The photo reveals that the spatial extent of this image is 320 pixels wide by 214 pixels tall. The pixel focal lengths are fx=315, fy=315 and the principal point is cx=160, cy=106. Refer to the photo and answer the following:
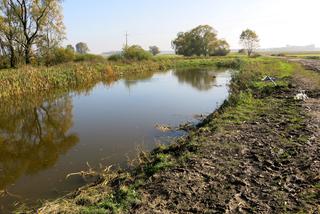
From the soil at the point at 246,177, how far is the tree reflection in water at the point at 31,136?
4019mm

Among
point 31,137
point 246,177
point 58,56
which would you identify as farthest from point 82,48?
point 246,177

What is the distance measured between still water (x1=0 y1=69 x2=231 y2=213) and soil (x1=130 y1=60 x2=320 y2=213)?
2.28 m

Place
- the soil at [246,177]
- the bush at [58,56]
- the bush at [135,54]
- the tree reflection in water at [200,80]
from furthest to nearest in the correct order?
1. the bush at [135,54]
2. the bush at [58,56]
3. the tree reflection in water at [200,80]
4. the soil at [246,177]

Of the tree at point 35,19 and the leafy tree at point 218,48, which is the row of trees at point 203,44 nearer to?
the leafy tree at point 218,48

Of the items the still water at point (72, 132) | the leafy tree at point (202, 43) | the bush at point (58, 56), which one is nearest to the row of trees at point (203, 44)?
the leafy tree at point (202, 43)

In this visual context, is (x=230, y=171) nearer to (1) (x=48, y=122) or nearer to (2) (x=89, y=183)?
(2) (x=89, y=183)

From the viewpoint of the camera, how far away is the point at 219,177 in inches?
223

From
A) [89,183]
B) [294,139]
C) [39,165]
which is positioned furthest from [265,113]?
[39,165]

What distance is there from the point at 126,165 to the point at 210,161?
2.31 m

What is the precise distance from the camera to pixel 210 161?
21.0ft

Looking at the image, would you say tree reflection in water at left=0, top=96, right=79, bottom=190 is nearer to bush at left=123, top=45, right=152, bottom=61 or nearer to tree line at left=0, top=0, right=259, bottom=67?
tree line at left=0, top=0, right=259, bottom=67

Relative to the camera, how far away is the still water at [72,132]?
7.14 meters

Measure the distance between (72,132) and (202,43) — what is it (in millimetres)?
67234

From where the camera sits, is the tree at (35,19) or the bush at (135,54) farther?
the bush at (135,54)
